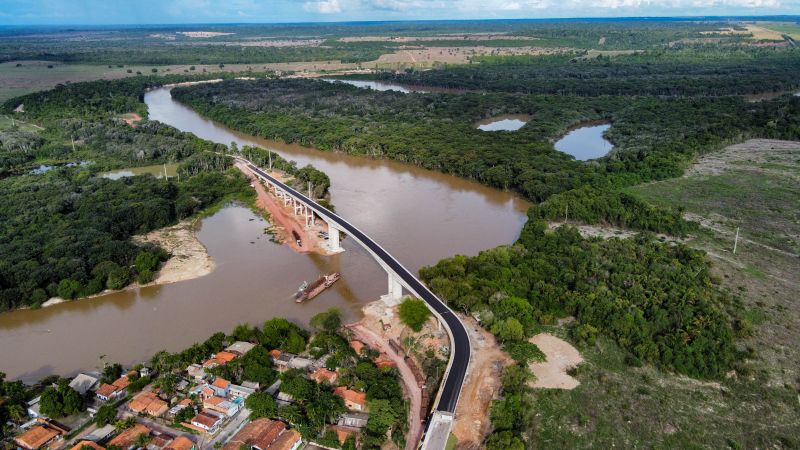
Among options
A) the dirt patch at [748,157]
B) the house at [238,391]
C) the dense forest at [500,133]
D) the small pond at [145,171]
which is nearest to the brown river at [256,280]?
the dense forest at [500,133]

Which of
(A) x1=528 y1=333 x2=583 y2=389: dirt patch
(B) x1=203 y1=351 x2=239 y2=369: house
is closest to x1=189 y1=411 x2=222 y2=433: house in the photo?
(B) x1=203 y1=351 x2=239 y2=369: house

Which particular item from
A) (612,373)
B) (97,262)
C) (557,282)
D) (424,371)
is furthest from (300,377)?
(97,262)

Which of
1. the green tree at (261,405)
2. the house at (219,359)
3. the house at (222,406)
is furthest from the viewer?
the house at (219,359)

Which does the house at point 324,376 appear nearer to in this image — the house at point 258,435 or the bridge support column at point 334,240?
the house at point 258,435

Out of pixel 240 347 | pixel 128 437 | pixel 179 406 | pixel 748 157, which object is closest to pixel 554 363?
pixel 240 347

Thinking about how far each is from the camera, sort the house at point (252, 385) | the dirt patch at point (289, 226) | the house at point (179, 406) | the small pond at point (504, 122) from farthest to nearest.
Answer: the small pond at point (504, 122) < the dirt patch at point (289, 226) < the house at point (252, 385) < the house at point (179, 406)

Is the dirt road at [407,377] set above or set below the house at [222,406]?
below

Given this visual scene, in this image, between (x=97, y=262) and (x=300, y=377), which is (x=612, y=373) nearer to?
(x=300, y=377)
